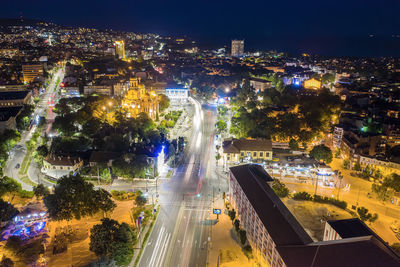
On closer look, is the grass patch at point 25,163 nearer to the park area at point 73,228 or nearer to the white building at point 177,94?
the park area at point 73,228

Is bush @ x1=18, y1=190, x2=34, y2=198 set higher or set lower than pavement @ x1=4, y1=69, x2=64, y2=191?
lower

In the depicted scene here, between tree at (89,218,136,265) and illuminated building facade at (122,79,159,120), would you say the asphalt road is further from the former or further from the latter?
illuminated building facade at (122,79,159,120)

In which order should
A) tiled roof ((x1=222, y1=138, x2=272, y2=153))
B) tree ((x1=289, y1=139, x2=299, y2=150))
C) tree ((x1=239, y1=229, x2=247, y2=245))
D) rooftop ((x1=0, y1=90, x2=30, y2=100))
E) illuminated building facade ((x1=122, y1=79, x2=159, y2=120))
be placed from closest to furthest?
tree ((x1=239, y1=229, x2=247, y2=245))
tiled roof ((x1=222, y1=138, x2=272, y2=153))
tree ((x1=289, y1=139, x2=299, y2=150))
illuminated building facade ((x1=122, y1=79, x2=159, y2=120))
rooftop ((x1=0, y1=90, x2=30, y2=100))

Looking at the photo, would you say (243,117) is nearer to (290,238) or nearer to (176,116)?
(176,116)

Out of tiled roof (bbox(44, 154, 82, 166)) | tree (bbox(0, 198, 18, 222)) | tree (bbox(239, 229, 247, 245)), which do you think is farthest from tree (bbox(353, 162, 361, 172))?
tree (bbox(0, 198, 18, 222))

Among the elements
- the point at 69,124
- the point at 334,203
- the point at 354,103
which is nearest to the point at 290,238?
the point at 334,203

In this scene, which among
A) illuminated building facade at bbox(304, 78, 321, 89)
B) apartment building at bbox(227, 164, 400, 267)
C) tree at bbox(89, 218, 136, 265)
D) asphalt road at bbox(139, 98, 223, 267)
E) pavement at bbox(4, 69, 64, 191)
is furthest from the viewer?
illuminated building facade at bbox(304, 78, 321, 89)
